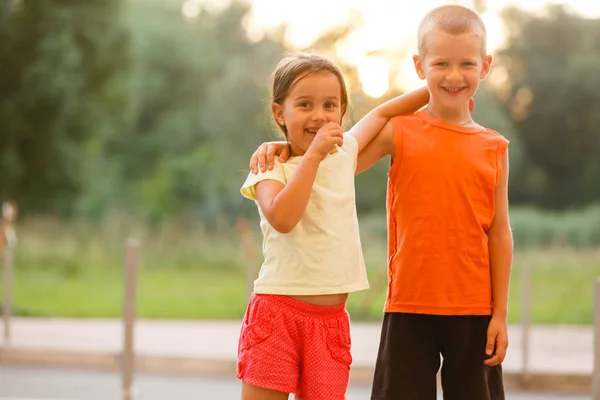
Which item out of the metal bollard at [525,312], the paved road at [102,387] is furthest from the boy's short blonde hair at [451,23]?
the metal bollard at [525,312]

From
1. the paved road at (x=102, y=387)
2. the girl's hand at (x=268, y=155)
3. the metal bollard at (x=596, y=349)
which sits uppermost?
the girl's hand at (x=268, y=155)

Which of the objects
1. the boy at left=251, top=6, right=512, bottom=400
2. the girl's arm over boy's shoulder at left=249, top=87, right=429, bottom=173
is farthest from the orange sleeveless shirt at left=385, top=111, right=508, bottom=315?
the girl's arm over boy's shoulder at left=249, top=87, right=429, bottom=173

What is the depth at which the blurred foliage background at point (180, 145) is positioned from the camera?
1633 centimetres

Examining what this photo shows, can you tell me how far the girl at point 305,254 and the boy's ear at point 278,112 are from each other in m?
0.02

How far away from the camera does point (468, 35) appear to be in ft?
9.52

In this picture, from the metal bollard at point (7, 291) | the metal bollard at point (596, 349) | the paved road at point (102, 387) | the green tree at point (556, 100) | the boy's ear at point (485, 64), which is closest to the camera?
the boy's ear at point (485, 64)

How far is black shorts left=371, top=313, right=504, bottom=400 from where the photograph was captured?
2891 millimetres

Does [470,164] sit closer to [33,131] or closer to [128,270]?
[128,270]

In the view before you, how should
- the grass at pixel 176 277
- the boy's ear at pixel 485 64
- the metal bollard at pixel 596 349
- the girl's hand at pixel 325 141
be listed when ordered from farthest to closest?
the grass at pixel 176 277 → the metal bollard at pixel 596 349 → the boy's ear at pixel 485 64 → the girl's hand at pixel 325 141

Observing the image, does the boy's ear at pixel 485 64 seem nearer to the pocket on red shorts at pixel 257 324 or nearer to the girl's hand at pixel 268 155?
the girl's hand at pixel 268 155

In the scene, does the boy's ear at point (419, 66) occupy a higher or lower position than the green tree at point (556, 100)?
lower

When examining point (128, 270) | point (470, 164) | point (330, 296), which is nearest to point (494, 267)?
point (470, 164)

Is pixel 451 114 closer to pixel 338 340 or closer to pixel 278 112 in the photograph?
pixel 278 112

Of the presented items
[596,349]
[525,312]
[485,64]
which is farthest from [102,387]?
[485,64]
